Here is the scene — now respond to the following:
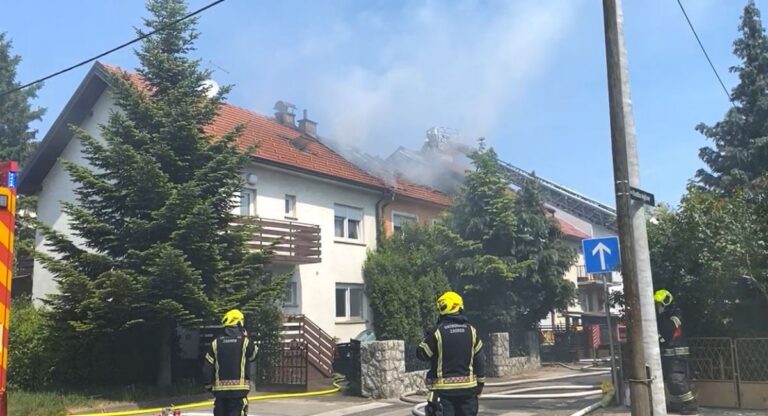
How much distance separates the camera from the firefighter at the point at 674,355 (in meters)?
10.0

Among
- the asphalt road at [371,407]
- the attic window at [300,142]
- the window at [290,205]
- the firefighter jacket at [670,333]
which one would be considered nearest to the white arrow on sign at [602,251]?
the firefighter jacket at [670,333]

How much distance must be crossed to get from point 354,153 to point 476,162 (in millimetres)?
6287

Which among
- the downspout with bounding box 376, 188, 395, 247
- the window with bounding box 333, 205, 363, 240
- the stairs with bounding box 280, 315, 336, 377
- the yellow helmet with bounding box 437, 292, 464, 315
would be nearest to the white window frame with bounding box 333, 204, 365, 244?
the window with bounding box 333, 205, 363, 240

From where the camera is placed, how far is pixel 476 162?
Result: 22422 millimetres

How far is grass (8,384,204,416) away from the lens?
12.3 meters

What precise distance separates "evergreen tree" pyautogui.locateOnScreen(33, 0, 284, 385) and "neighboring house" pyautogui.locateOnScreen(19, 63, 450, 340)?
11.8 ft

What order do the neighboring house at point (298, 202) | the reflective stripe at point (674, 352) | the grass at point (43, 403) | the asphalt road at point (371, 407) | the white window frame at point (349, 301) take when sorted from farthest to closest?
the white window frame at point (349, 301)
the neighboring house at point (298, 202)
the grass at point (43, 403)
the asphalt road at point (371, 407)
the reflective stripe at point (674, 352)

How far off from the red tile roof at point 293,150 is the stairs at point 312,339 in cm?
512

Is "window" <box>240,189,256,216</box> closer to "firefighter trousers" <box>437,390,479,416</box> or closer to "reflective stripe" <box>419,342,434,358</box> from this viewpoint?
"reflective stripe" <box>419,342,434,358</box>

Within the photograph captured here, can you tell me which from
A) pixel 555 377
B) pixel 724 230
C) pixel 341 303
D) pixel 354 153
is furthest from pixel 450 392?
pixel 354 153

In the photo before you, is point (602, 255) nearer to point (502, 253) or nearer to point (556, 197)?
point (502, 253)

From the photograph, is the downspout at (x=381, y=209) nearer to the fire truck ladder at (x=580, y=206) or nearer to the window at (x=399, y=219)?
the window at (x=399, y=219)

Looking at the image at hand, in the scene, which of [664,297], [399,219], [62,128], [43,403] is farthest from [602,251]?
[62,128]

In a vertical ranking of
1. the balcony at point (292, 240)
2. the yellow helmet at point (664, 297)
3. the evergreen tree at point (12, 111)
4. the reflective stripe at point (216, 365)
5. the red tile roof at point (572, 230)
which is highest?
the evergreen tree at point (12, 111)
